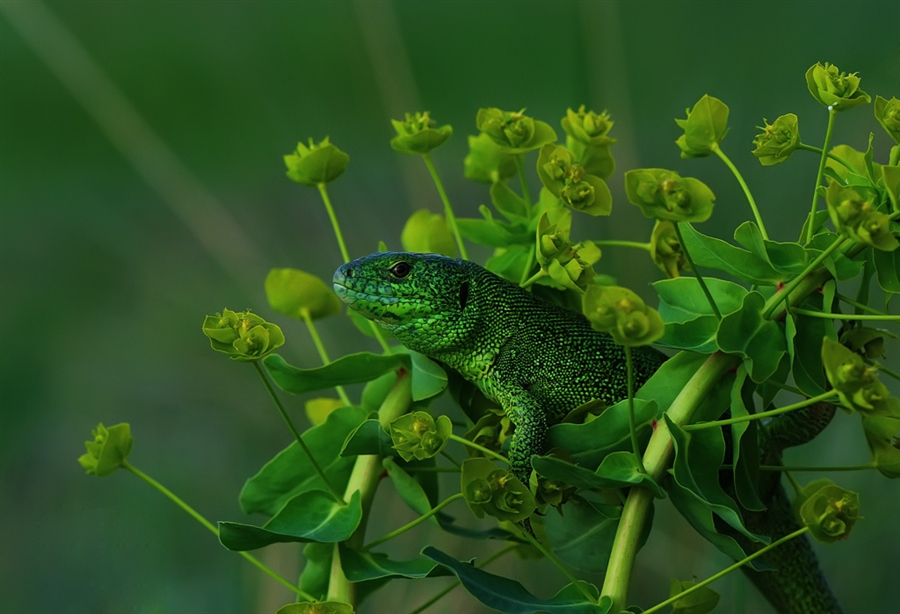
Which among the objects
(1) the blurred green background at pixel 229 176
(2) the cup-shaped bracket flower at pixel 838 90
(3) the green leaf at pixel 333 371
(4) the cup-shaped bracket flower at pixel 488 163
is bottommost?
(1) the blurred green background at pixel 229 176

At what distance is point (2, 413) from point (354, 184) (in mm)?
738

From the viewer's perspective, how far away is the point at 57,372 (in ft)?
5.13

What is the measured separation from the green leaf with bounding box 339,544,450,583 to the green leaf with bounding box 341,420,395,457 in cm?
8

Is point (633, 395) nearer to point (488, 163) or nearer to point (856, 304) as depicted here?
point (856, 304)

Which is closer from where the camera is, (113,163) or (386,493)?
(386,493)

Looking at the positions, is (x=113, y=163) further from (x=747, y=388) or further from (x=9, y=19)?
(x=747, y=388)

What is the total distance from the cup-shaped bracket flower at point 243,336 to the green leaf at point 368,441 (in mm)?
110

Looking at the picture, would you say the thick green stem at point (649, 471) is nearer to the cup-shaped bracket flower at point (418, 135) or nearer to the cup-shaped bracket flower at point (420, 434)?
the cup-shaped bracket flower at point (420, 434)

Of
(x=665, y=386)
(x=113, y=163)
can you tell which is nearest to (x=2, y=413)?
(x=113, y=163)

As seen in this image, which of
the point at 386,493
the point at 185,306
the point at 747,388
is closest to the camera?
the point at 747,388

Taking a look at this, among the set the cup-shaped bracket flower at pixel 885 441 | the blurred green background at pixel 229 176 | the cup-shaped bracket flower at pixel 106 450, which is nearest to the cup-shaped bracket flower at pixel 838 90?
the cup-shaped bracket flower at pixel 885 441

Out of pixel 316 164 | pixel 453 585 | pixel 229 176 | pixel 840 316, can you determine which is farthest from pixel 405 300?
pixel 229 176

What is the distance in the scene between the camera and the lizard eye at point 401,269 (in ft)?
2.58

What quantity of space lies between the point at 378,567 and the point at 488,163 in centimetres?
38
